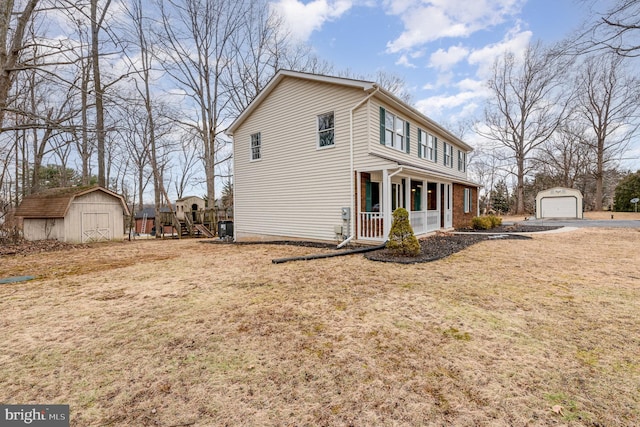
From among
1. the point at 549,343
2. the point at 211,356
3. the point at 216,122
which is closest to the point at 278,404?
the point at 211,356

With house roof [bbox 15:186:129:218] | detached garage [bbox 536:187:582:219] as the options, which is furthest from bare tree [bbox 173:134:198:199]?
detached garage [bbox 536:187:582:219]

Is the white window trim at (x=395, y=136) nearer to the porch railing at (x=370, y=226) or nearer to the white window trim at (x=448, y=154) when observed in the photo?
the porch railing at (x=370, y=226)

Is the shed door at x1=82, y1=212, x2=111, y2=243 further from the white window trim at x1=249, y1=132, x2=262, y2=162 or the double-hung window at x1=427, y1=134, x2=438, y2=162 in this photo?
the double-hung window at x1=427, y1=134, x2=438, y2=162

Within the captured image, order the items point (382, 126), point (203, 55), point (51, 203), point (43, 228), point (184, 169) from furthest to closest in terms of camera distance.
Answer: point (184, 169) → point (203, 55) → point (43, 228) → point (51, 203) → point (382, 126)

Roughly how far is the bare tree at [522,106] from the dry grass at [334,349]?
28.8 m

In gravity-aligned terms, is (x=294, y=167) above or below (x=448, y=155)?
below

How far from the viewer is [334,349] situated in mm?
2920

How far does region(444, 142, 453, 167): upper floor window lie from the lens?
53.7 ft

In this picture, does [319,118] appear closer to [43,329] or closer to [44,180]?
[43,329]

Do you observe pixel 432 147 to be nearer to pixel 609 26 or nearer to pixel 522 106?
pixel 609 26

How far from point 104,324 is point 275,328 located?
223cm

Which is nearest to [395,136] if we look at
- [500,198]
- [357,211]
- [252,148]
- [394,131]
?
[394,131]

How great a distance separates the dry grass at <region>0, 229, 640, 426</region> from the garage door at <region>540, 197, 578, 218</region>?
2117 centimetres

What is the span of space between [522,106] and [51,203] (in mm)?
37062
